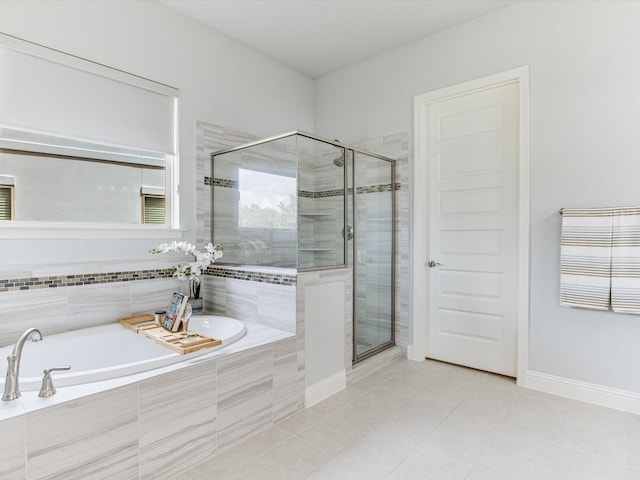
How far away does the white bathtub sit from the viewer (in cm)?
193

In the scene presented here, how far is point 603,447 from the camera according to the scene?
6.23ft

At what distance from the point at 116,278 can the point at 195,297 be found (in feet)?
1.87

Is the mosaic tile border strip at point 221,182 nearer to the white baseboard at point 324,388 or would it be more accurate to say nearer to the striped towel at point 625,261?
the white baseboard at point 324,388

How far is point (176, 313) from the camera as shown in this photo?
228 centimetres

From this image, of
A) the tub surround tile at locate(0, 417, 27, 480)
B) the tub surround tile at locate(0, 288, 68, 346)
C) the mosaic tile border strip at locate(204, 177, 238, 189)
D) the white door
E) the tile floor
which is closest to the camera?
the tub surround tile at locate(0, 417, 27, 480)

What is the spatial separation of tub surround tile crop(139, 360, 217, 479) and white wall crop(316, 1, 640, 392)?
88.2 inches

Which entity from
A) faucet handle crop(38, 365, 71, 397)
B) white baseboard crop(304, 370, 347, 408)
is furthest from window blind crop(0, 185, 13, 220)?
white baseboard crop(304, 370, 347, 408)

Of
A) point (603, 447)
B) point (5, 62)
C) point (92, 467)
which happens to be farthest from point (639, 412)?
point (5, 62)

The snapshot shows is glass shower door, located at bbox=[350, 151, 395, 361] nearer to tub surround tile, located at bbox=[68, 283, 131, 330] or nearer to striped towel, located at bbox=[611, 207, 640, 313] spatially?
striped towel, located at bbox=[611, 207, 640, 313]

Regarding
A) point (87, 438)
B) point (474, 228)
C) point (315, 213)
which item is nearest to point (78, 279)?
point (87, 438)

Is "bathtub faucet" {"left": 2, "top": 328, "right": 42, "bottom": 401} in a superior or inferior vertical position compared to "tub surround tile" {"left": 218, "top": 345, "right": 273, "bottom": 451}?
superior

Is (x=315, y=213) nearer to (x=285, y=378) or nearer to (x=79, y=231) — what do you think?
(x=285, y=378)

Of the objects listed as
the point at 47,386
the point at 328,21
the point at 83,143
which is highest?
the point at 328,21

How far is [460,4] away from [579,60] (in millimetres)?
920
